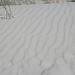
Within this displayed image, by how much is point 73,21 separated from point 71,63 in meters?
1.62

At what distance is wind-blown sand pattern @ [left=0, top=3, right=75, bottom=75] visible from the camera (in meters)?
3.16

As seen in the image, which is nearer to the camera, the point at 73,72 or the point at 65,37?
the point at 73,72

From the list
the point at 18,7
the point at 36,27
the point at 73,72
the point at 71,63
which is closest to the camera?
the point at 73,72

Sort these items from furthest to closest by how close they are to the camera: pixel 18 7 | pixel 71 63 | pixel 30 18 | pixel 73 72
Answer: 1. pixel 18 7
2. pixel 30 18
3. pixel 71 63
4. pixel 73 72

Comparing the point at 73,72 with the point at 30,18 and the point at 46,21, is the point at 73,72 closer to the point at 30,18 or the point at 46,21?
the point at 46,21

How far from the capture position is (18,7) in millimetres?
5793

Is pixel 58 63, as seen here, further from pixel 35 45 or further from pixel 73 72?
pixel 35 45

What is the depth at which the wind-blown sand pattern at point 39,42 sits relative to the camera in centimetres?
316

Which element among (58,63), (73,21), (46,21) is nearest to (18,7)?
(46,21)

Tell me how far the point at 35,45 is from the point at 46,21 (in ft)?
3.46

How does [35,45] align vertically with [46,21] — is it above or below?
below

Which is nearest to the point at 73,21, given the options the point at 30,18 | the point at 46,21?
the point at 46,21

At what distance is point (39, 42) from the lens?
12.7 feet

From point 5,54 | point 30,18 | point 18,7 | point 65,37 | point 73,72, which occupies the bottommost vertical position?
point 73,72
